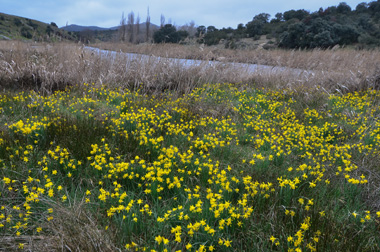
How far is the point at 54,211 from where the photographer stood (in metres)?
2.10

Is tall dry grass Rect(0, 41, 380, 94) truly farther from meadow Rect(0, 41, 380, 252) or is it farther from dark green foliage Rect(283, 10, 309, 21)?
dark green foliage Rect(283, 10, 309, 21)

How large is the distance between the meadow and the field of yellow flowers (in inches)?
0.6

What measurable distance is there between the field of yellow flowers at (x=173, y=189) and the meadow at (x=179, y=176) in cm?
2

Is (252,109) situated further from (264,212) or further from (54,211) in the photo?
(54,211)

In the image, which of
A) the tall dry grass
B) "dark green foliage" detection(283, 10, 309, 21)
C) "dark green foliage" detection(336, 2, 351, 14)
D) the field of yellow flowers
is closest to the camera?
the field of yellow flowers

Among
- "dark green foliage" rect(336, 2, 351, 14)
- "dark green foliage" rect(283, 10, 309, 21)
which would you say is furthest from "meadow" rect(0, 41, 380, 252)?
"dark green foliage" rect(336, 2, 351, 14)

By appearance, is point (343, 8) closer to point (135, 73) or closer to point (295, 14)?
point (295, 14)

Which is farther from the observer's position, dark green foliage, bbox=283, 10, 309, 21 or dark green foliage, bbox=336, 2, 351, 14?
dark green foliage, bbox=283, 10, 309, 21

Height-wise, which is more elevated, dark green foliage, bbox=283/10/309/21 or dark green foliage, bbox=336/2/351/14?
dark green foliage, bbox=336/2/351/14

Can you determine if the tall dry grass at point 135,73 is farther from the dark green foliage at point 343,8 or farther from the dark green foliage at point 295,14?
the dark green foliage at point 343,8

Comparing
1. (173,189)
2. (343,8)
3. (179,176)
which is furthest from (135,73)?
(343,8)

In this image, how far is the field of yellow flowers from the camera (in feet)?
6.50

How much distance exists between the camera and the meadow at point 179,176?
2010mm

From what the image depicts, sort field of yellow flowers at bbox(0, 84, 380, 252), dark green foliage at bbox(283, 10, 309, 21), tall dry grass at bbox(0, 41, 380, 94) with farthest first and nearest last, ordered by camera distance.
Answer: dark green foliage at bbox(283, 10, 309, 21), tall dry grass at bbox(0, 41, 380, 94), field of yellow flowers at bbox(0, 84, 380, 252)
